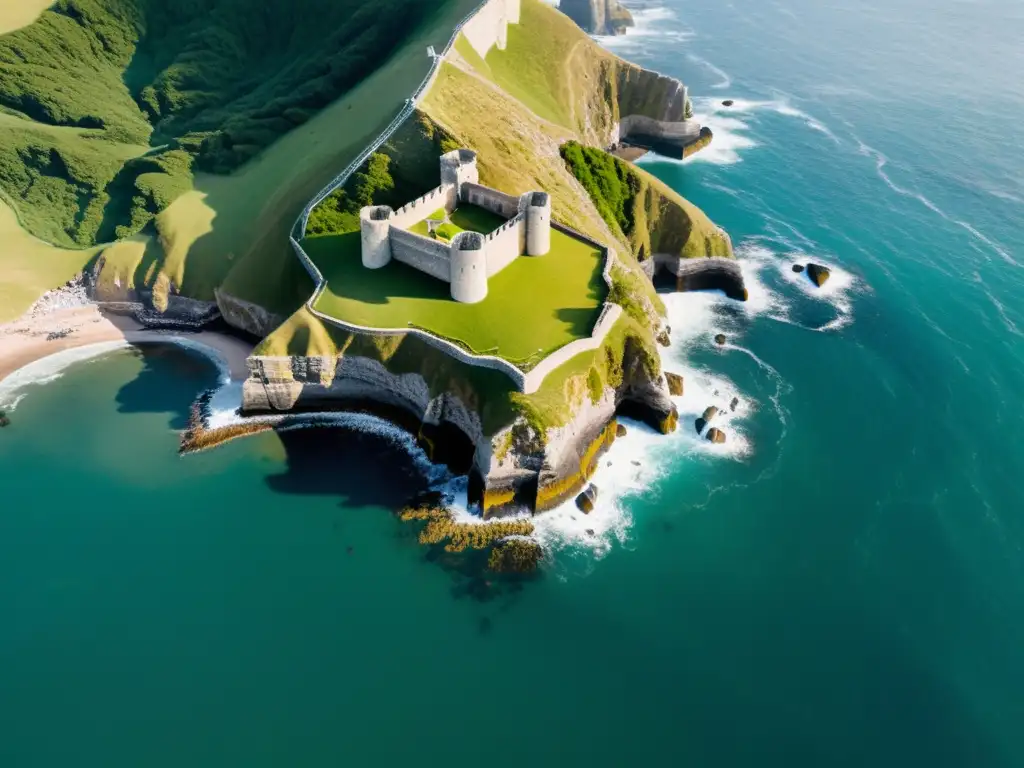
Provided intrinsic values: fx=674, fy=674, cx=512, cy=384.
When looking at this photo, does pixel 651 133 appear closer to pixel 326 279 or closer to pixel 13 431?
pixel 326 279

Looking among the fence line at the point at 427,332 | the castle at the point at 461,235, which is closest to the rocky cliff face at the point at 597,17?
the fence line at the point at 427,332

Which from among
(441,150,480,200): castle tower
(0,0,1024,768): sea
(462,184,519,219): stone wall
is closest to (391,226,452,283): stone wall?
(441,150,480,200): castle tower

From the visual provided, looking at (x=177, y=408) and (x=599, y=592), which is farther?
(x=177, y=408)

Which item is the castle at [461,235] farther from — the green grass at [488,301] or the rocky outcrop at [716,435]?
the rocky outcrop at [716,435]

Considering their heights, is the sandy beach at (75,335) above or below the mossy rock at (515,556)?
below

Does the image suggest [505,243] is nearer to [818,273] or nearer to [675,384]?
[675,384]

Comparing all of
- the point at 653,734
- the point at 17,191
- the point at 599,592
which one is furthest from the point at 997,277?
the point at 17,191

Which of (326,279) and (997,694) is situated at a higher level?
(326,279)
